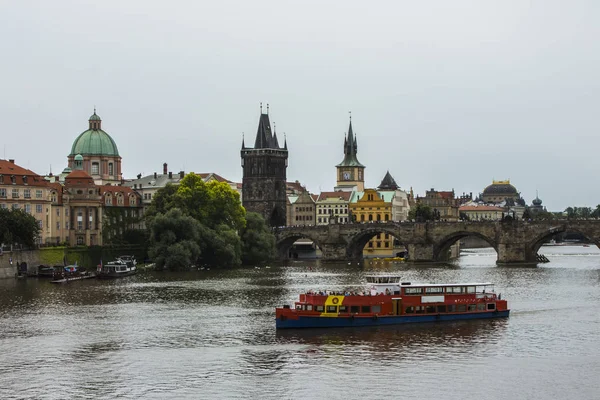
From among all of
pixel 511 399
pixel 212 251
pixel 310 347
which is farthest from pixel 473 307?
pixel 212 251

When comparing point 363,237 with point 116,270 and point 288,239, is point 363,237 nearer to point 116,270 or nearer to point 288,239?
point 288,239

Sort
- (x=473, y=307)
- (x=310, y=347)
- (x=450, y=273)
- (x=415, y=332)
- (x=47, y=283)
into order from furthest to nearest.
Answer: (x=450, y=273) → (x=47, y=283) → (x=473, y=307) → (x=415, y=332) → (x=310, y=347)

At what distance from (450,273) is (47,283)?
51.7 metres

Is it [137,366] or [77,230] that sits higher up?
[77,230]

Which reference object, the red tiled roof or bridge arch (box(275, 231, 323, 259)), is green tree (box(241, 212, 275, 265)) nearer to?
bridge arch (box(275, 231, 323, 259))

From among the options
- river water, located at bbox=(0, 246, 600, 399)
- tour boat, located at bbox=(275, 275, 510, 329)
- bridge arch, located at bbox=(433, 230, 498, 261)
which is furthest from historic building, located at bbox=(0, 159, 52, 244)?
tour boat, located at bbox=(275, 275, 510, 329)

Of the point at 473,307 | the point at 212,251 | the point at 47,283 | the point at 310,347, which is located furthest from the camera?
the point at 212,251

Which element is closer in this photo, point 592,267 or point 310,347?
point 310,347

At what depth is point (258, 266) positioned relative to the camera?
162375mm

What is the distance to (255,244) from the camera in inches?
6565

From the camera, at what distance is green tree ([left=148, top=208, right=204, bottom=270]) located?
145m

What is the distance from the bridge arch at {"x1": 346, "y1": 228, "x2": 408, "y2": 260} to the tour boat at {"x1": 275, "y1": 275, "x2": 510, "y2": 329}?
93139 millimetres

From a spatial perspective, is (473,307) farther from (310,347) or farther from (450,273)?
(450,273)

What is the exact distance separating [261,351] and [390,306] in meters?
16.1
